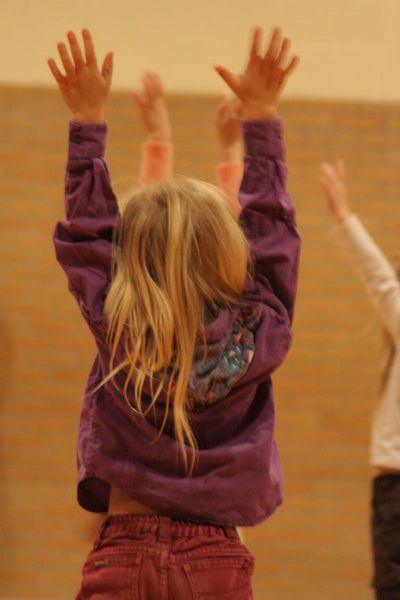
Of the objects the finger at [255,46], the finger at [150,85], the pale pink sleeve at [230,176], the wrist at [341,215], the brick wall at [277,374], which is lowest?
the brick wall at [277,374]

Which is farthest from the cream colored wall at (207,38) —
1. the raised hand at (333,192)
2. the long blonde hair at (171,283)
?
the long blonde hair at (171,283)

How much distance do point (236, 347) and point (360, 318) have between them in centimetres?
200

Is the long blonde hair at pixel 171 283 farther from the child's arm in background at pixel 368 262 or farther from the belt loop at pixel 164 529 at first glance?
the child's arm in background at pixel 368 262

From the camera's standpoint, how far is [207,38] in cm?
331

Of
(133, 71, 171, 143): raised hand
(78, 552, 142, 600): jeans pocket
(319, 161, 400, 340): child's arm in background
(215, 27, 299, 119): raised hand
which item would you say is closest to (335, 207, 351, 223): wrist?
(319, 161, 400, 340): child's arm in background

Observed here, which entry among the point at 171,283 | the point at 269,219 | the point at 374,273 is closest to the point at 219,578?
the point at 171,283

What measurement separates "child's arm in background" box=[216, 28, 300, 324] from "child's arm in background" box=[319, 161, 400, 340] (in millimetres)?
1041

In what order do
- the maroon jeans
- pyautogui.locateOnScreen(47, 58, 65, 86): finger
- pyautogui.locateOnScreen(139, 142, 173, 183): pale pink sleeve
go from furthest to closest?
pyautogui.locateOnScreen(139, 142, 173, 183): pale pink sleeve → pyautogui.locateOnScreen(47, 58, 65, 86): finger → the maroon jeans

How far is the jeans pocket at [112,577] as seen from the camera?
1.35 metres

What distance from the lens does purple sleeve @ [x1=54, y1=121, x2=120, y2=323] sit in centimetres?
143

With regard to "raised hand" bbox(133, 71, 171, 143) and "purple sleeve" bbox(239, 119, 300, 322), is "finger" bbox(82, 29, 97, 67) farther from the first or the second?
"raised hand" bbox(133, 71, 171, 143)

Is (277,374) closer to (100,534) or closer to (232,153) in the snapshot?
(232,153)

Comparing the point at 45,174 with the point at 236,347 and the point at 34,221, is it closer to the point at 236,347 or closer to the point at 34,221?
the point at 34,221

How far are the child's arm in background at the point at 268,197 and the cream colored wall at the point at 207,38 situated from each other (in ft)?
6.08
